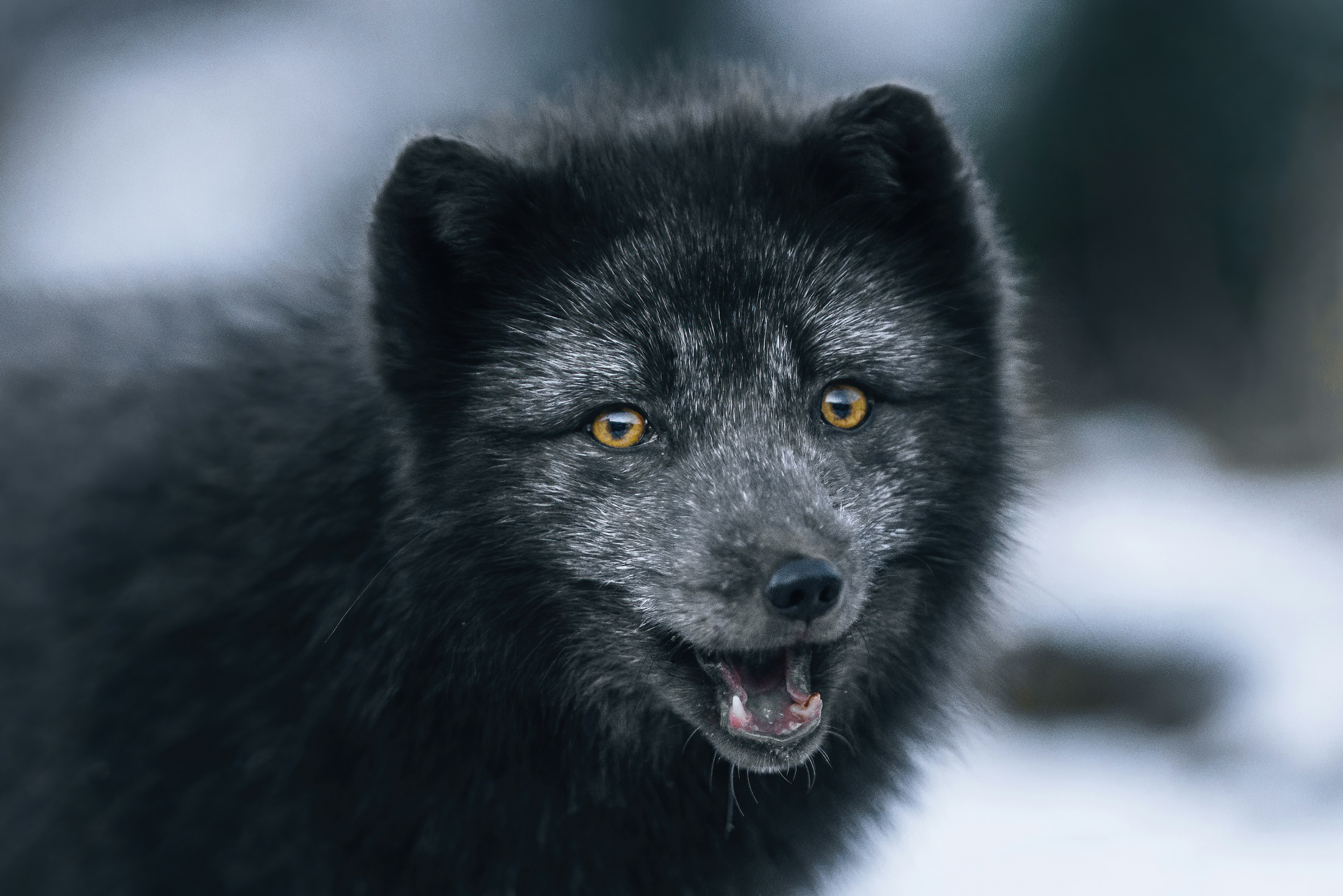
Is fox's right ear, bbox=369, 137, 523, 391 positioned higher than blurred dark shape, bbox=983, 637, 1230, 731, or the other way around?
fox's right ear, bbox=369, 137, 523, 391

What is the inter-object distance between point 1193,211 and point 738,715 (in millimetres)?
8333

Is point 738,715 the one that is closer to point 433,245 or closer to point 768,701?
point 768,701

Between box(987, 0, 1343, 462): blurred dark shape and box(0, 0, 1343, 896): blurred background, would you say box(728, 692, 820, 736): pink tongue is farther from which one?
box(987, 0, 1343, 462): blurred dark shape

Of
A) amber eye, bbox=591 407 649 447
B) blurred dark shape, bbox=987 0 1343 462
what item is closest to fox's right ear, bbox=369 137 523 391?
amber eye, bbox=591 407 649 447

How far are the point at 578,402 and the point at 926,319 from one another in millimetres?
946

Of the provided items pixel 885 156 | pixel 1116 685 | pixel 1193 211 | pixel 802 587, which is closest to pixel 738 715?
pixel 802 587

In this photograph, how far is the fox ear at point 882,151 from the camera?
2.94 m

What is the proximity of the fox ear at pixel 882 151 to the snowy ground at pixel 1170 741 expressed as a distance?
3.25ft

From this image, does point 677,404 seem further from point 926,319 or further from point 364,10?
point 364,10

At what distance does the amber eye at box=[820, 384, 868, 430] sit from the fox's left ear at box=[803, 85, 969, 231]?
0.47 m

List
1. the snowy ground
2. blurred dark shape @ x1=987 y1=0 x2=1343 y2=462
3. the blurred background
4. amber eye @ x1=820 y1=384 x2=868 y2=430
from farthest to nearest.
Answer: blurred dark shape @ x1=987 y1=0 x2=1343 y2=462 → the blurred background → the snowy ground → amber eye @ x1=820 y1=384 x2=868 y2=430

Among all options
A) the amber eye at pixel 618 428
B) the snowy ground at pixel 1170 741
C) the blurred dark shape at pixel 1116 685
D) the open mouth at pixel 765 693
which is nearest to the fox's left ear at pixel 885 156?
the amber eye at pixel 618 428

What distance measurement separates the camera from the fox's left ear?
2.94 m

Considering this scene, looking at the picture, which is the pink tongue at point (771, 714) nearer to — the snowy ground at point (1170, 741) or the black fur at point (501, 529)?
the black fur at point (501, 529)
